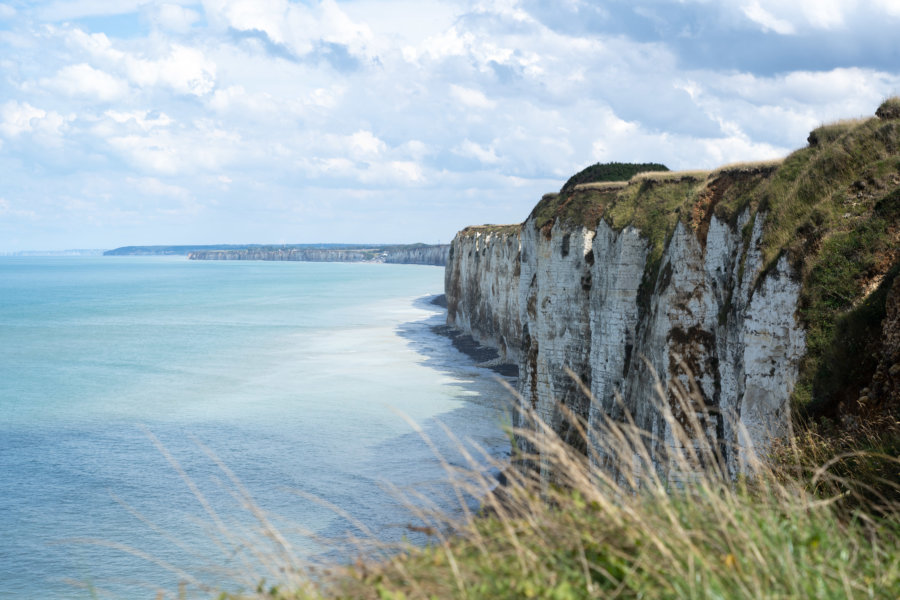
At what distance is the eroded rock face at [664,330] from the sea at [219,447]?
147 inches

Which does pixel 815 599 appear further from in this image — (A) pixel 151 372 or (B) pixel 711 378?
(A) pixel 151 372

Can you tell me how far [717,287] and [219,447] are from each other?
26.2 m

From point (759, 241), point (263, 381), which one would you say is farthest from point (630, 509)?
point (263, 381)

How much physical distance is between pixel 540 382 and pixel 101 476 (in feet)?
62.7

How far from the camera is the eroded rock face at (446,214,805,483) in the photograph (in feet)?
47.2

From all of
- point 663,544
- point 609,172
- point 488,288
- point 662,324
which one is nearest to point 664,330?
point 662,324

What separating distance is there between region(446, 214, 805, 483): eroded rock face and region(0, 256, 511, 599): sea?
3.74 m

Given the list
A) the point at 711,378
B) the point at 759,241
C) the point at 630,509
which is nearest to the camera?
the point at 630,509

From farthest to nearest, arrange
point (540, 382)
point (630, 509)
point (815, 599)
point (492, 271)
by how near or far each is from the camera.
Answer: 1. point (492, 271)
2. point (540, 382)
3. point (630, 509)
4. point (815, 599)

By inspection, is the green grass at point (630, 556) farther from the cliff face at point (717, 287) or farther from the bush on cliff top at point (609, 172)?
the bush on cliff top at point (609, 172)

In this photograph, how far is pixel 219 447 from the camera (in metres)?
37.1

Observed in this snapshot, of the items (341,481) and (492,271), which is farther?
(492,271)

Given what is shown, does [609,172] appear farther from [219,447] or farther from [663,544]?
[663,544]

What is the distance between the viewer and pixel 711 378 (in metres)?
19.3
